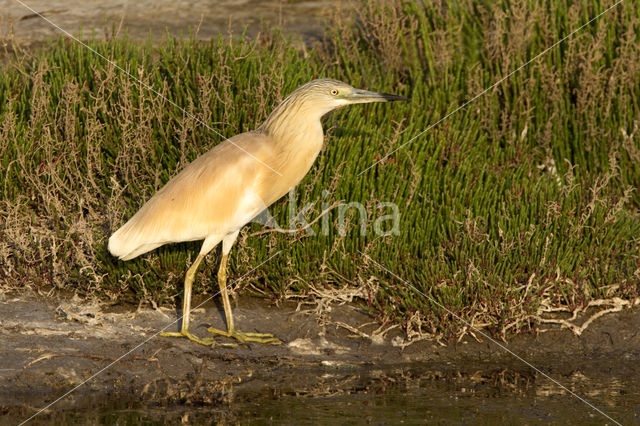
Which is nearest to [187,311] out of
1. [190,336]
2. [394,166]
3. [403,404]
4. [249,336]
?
[190,336]

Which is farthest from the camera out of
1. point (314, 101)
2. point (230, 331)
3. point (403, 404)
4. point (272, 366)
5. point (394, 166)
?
point (394, 166)

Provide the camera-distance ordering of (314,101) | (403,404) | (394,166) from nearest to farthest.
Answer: (403,404) → (314,101) → (394,166)

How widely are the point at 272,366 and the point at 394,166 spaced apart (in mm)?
1872

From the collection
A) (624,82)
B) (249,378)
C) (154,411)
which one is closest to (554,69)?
(624,82)

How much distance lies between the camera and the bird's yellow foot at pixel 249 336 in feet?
18.9

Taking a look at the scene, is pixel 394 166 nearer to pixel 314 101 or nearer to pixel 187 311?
pixel 314 101

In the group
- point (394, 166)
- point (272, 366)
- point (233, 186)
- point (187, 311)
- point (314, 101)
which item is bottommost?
point (272, 366)

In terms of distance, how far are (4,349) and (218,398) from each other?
131cm

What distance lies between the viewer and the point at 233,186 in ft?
18.4

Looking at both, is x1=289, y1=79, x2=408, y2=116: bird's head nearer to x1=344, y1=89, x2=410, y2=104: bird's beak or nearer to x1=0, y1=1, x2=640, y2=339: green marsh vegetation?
x1=344, y1=89, x2=410, y2=104: bird's beak

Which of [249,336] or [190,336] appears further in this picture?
[249,336]

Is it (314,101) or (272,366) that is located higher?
(314,101)

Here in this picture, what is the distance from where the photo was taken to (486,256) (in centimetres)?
605

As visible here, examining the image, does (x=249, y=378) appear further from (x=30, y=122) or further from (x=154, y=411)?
(x=30, y=122)
